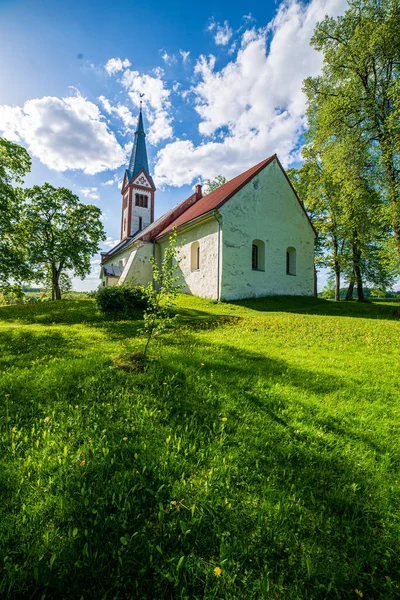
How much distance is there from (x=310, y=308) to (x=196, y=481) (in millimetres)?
13553

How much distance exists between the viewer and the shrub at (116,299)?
11.2 metres

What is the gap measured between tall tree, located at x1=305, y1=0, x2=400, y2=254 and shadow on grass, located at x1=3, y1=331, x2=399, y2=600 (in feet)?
45.5

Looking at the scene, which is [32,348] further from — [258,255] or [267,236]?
[267,236]

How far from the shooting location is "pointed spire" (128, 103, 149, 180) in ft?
125

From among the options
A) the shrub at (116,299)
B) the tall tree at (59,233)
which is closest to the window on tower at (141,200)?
the tall tree at (59,233)

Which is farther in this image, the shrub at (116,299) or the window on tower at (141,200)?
the window on tower at (141,200)

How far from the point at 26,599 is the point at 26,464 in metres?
1.02

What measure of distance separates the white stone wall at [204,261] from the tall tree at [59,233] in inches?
507

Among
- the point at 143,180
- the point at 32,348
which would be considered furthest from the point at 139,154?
the point at 32,348

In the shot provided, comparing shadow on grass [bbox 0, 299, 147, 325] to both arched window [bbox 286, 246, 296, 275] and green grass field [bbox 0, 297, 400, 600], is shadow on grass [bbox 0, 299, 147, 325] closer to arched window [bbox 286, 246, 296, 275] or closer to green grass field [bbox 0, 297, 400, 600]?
green grass field [bbox 0, 297, 400, 600]

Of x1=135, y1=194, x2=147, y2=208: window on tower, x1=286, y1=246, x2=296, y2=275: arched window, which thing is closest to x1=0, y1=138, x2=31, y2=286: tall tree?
x1=286, y1=246, x2=296, y2=275: arched window

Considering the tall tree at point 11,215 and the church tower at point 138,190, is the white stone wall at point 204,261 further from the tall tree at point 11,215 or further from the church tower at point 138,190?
the church tower at point 138,190

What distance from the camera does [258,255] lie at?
16891 millimetres

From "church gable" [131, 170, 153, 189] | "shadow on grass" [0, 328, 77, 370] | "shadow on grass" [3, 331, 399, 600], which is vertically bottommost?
"shadow on grass" [3, 331, 399, 600]
